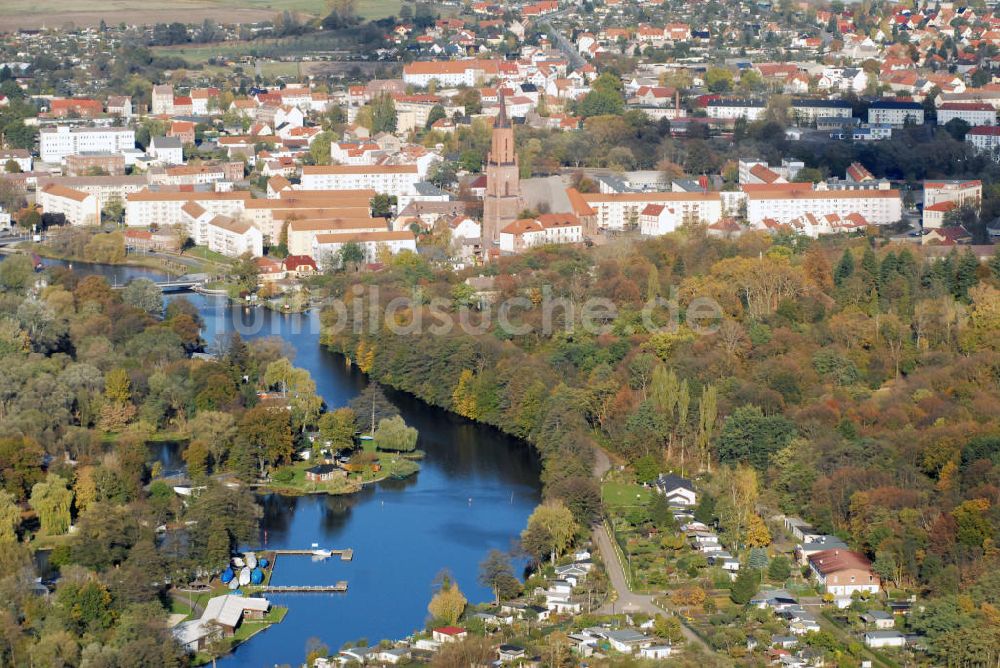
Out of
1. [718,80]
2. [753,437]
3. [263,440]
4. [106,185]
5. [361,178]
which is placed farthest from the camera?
[718,80]

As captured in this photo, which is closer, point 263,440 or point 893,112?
point 263,440

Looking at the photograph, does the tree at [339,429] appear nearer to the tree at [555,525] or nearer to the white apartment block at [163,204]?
the tree at [555,525]

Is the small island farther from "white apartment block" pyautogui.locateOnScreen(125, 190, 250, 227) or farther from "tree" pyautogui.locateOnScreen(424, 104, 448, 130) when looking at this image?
"tree" pyautogui.locateOnScreen(424, 104, 448, 130)

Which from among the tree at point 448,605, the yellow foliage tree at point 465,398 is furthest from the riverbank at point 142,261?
the tree at point 448,605

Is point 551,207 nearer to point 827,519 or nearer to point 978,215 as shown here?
point 978,215

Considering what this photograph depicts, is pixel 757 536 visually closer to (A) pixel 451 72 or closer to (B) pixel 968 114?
(B) pixel 968 114

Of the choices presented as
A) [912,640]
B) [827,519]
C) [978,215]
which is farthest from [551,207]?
[912,640]

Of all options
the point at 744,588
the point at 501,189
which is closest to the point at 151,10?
the point at 501,189
